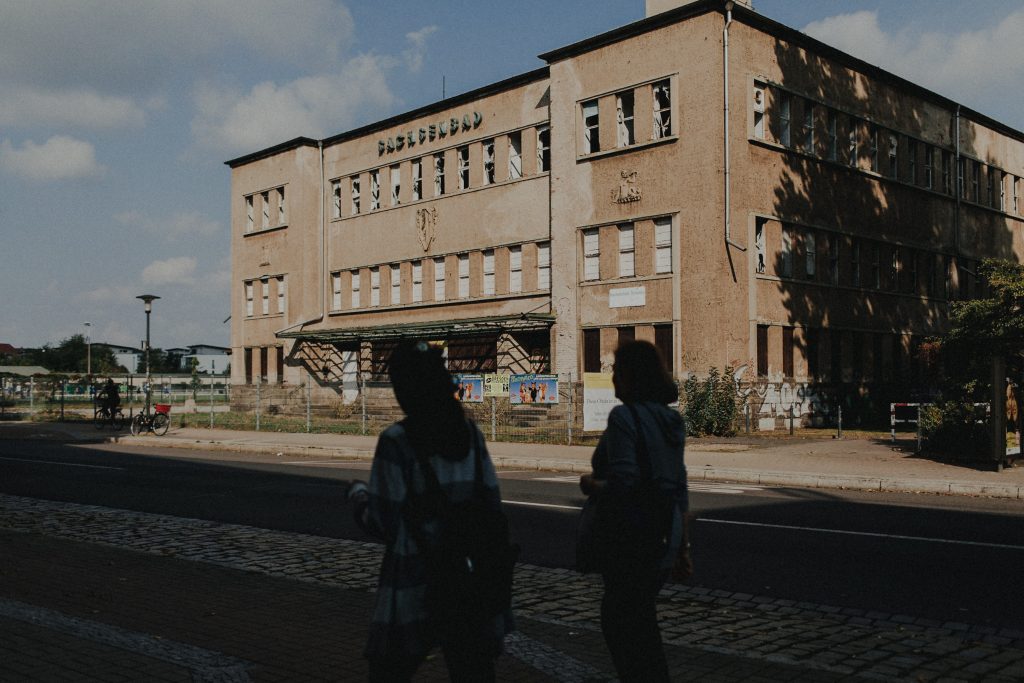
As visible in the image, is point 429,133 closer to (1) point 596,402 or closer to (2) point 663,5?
(2) point 663,5

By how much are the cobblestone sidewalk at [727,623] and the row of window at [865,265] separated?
74.4 ft

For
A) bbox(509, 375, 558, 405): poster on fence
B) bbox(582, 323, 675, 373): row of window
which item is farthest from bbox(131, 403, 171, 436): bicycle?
bbox(582, 323, 675, 373): row of window

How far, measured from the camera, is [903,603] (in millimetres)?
7129

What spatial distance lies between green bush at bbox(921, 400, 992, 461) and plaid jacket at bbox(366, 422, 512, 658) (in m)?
16.6

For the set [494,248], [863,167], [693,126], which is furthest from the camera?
[494,248]

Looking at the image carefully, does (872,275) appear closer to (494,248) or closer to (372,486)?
(494,248)

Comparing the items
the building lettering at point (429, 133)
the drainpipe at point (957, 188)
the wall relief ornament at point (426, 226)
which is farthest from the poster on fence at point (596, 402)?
the drainpipe at point (957, 188)

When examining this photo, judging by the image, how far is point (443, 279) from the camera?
38406 mm

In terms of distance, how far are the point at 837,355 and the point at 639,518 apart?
99.2 ft

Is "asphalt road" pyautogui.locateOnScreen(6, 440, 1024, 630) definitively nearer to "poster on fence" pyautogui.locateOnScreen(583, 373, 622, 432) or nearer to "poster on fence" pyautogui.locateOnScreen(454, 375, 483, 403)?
"poster on fence" pyautogui.locateOnScreen(583, 373, 622, 432)

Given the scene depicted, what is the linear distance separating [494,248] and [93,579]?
1131 inches

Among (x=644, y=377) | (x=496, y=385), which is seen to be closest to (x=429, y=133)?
(x=496, y=385)

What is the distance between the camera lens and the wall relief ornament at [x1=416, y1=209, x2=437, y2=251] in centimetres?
3881

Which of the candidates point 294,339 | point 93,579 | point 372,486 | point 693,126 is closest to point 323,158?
point 294,339
